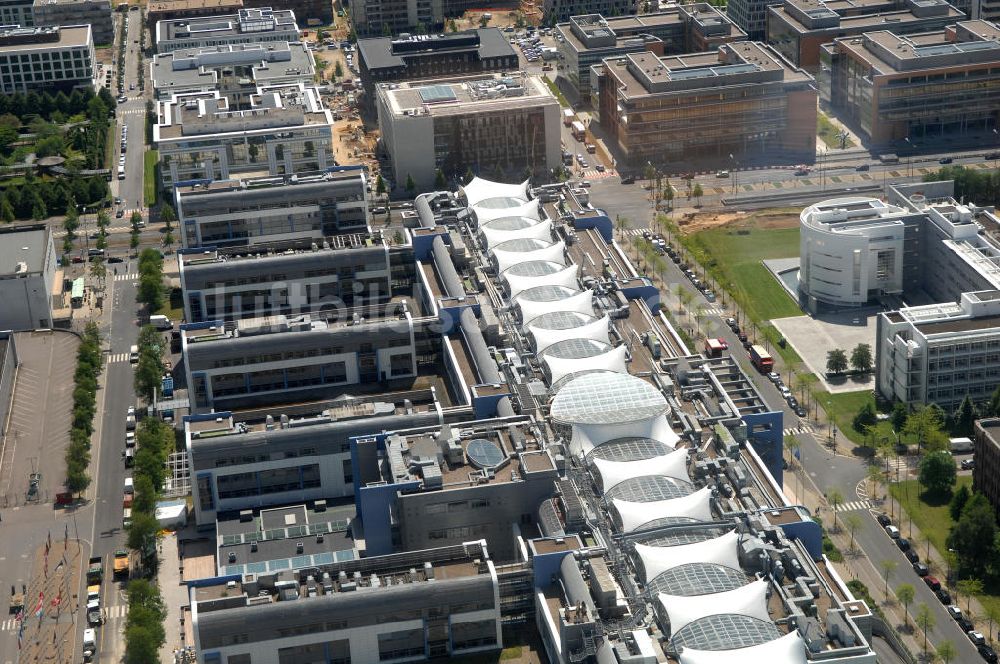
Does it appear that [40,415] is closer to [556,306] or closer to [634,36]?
[556,306]

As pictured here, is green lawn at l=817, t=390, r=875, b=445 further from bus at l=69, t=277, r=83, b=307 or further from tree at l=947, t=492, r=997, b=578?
bus at l=69, t=277, r=83, b=307

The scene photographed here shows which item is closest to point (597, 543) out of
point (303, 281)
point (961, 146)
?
point (303, 281)

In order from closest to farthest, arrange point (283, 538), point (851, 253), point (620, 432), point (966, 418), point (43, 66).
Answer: point (620, 432) < point (283, 538) < point (966, 418) < point (851, 253) < point (43, 66)

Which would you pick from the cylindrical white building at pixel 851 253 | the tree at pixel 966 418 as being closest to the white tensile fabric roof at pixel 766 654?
the tree at pixel 966 418

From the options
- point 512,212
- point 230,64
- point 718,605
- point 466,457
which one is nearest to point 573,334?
point 466,457

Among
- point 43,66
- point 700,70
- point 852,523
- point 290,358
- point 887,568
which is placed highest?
point 700,70

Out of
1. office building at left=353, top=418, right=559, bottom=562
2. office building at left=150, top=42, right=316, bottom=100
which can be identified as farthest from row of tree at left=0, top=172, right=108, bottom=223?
office building at left=353, top=418, right=559, bottom=562

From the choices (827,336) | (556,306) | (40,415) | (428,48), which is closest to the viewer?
(556,306)
